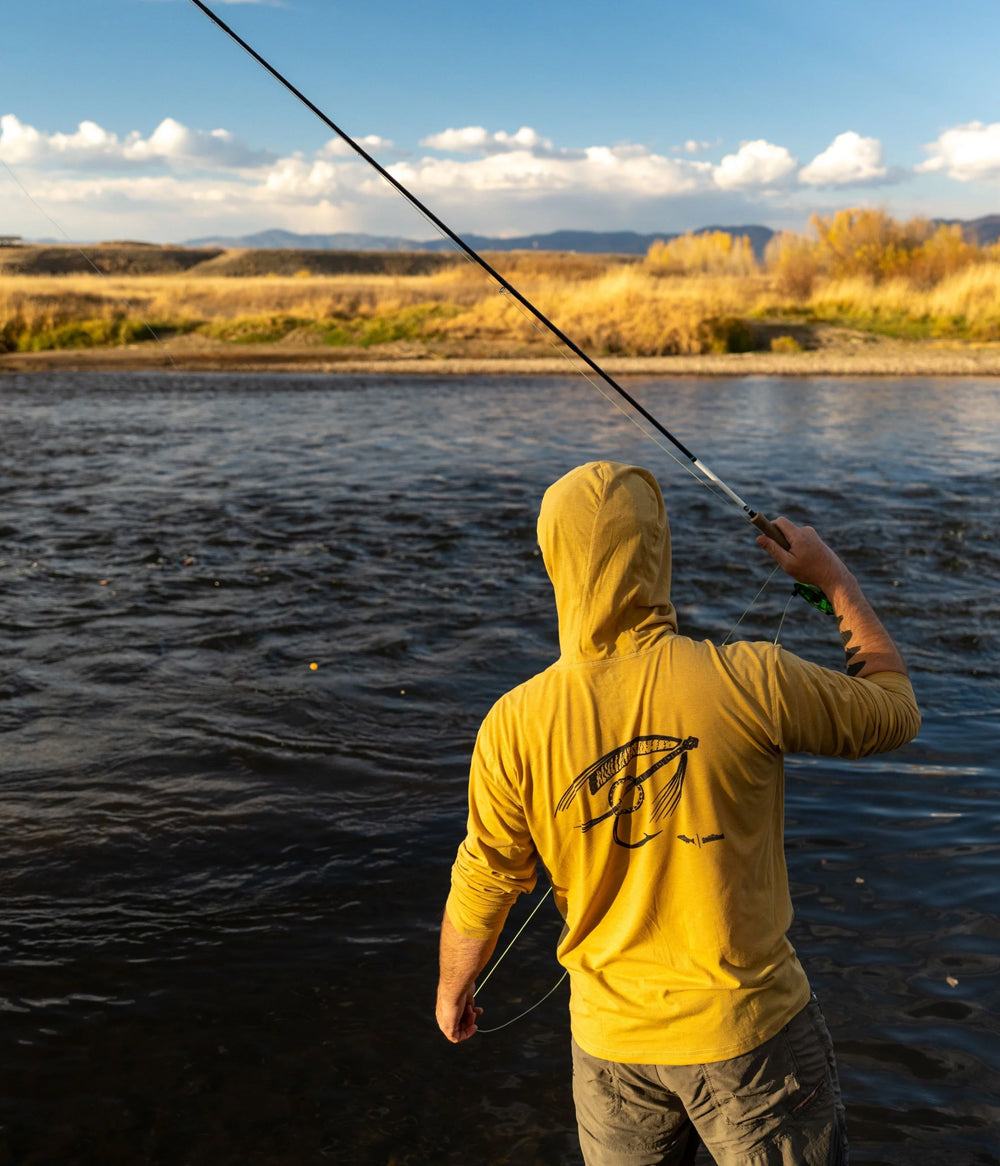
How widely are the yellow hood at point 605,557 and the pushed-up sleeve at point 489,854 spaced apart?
30 cm

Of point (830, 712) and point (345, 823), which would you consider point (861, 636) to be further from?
point (345, 823)

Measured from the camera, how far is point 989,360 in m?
28.8

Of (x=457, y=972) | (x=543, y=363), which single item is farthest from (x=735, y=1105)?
(x=543, y=363)

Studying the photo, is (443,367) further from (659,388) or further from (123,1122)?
(123,1122)

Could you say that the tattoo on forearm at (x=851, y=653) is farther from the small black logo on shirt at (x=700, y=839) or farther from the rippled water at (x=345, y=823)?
the rippled water at (x=345, y=823)

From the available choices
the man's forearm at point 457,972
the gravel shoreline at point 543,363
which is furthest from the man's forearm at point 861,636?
the gravel shoreline at point 543,363

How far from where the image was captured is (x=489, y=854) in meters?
2.22

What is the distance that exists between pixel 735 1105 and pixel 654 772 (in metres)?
0.67

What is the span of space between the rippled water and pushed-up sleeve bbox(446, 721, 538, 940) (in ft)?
5.56

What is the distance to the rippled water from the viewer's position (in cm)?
375

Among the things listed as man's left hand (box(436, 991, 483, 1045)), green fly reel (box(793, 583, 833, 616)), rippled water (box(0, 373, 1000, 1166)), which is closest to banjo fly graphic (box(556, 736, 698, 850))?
man's left hand (box(436, 991, 483, 1045))

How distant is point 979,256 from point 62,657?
39699mm

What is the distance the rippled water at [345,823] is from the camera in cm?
375

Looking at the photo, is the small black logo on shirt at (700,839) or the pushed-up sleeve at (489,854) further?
the pushed-up sleeve at (489,854)
